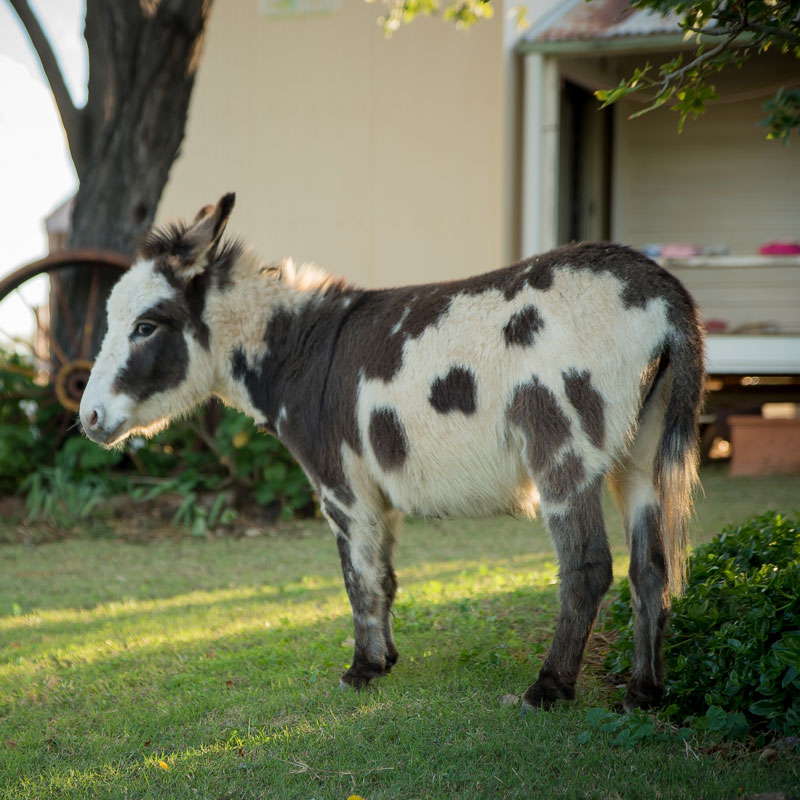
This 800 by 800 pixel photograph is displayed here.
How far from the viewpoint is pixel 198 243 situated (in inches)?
165

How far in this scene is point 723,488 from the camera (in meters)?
9.04

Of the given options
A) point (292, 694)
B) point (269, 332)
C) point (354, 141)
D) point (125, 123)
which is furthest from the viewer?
point (354, 141)

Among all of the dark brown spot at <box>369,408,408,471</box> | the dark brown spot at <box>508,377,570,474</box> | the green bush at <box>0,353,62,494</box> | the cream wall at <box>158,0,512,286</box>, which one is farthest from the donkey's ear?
the cream wall at <box>158,0,512,286</box>

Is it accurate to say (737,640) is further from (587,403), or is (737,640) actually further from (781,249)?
(781,249)

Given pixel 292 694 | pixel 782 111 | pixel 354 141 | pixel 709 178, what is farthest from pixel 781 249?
pixel 292 694

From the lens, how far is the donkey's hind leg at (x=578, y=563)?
136 inches

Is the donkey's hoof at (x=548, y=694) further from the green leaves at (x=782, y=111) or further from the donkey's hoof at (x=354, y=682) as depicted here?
the green leaves at (x=782, y=111)

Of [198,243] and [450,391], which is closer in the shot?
[450,391]

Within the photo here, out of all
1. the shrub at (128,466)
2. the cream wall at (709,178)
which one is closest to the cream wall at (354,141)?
the cream wall at (709,178)

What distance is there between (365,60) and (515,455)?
9.19 m

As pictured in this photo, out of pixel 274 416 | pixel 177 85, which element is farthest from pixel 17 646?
pixel 177 85

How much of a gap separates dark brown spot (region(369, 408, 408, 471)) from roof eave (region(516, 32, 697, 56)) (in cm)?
724

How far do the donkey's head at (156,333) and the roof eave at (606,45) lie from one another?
6.70 m

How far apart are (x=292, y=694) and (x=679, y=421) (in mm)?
1933
